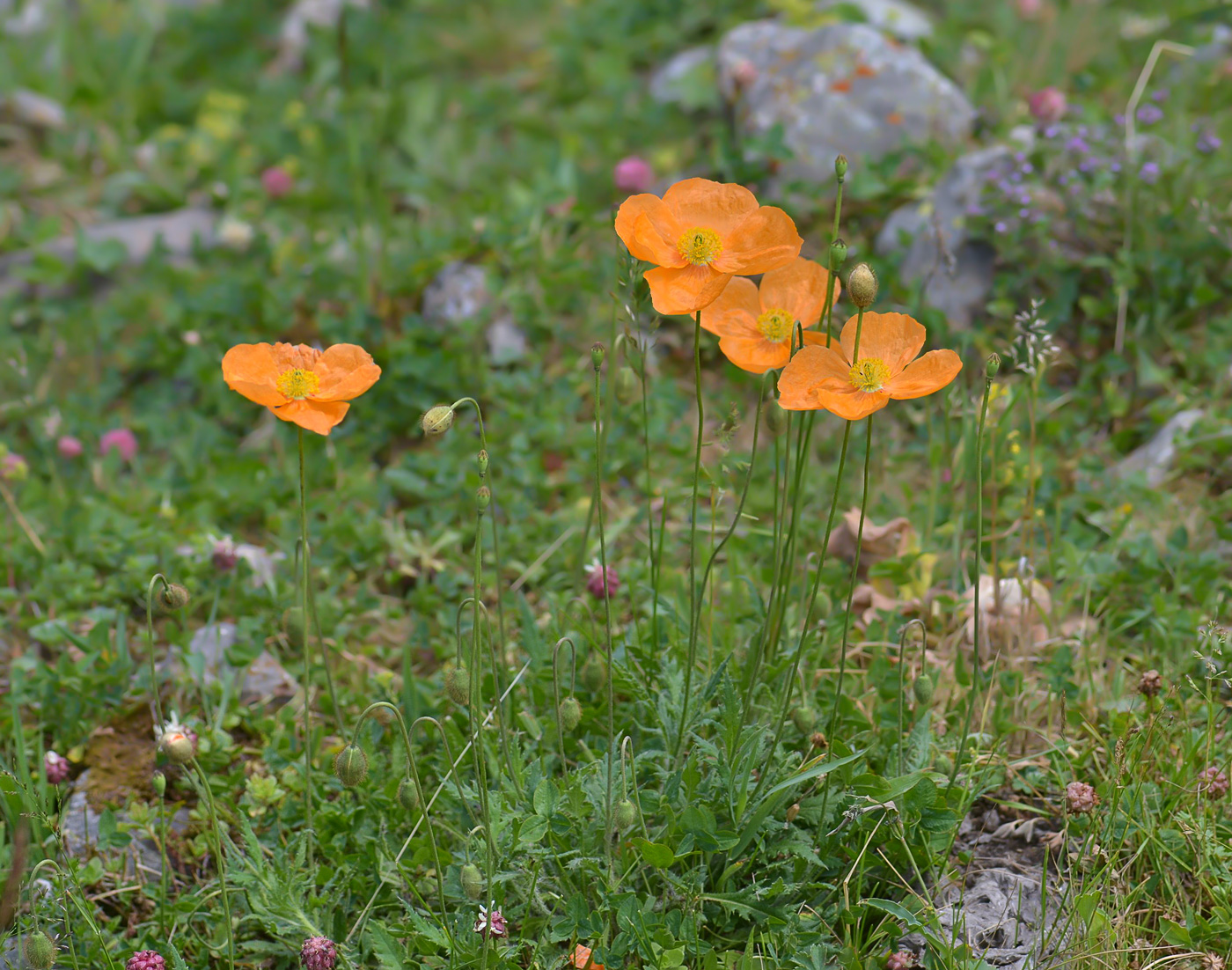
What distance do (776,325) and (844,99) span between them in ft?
7.09

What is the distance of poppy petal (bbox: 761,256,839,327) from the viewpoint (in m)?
1.61

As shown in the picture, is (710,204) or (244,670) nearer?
(710,204)

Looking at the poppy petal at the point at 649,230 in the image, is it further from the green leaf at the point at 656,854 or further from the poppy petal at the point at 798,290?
the green leaf at the point at 656,854

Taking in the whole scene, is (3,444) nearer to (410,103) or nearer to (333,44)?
(410,103)

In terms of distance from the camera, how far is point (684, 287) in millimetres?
1493

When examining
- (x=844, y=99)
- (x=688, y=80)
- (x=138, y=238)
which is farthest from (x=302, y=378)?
(x=688, y=80)

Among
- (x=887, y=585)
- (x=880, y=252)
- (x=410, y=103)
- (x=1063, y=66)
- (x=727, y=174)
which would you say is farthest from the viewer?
(x=410, y=103)

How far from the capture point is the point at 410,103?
13.5 ft

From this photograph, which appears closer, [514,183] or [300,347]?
[300,347]

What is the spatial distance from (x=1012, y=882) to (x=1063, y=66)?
294cm

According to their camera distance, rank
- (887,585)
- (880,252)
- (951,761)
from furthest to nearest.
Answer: (880,252)
(887,585)
(951,761)

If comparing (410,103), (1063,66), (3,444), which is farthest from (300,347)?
(1063,66)

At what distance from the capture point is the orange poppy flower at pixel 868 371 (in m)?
1.41

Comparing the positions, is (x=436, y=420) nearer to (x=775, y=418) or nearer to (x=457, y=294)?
(x=775, y=418)
